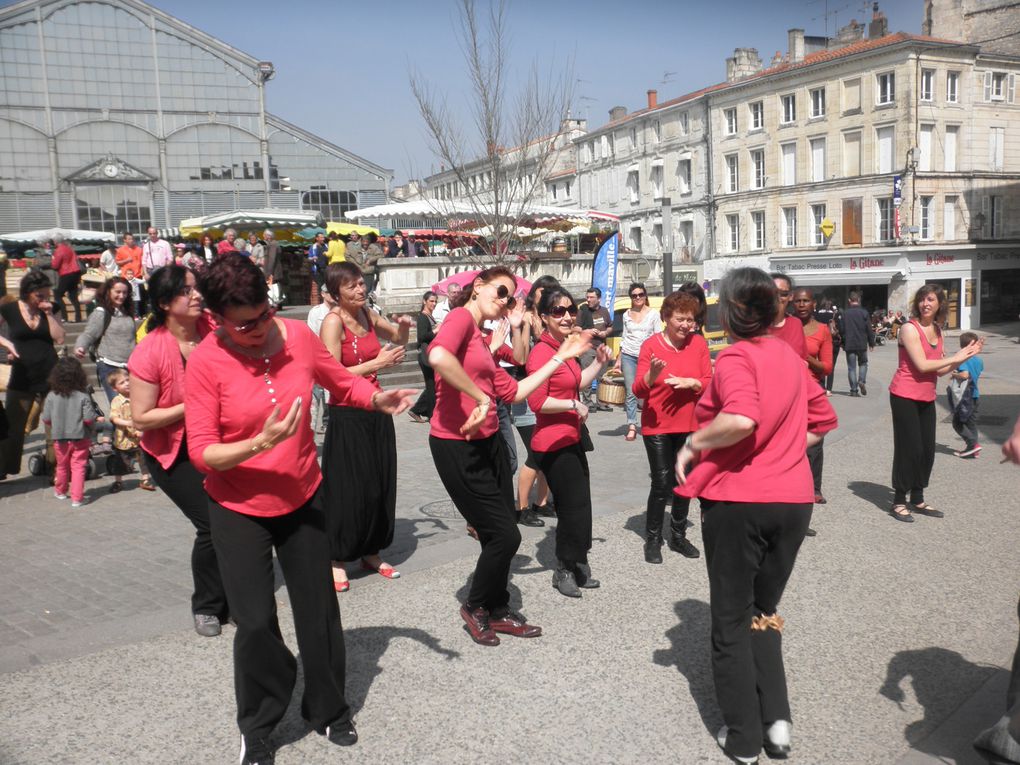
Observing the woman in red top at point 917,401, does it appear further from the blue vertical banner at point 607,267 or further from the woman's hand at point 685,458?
the blue vertical banner at point 607,267

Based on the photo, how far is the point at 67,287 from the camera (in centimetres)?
1870

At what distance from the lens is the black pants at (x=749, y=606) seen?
3.36 m

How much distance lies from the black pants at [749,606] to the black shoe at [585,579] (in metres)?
2.09

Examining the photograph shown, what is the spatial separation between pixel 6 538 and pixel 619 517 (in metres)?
5.09

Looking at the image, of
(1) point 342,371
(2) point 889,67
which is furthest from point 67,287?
(2) point 889,67

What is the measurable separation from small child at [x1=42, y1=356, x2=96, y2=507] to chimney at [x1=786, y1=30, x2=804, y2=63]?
49029mm

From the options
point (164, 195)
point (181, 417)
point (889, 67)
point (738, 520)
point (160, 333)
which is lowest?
point (738, 520)

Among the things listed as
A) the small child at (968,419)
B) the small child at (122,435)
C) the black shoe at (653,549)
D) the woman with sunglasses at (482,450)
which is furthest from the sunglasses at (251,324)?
the small child at (968,419)

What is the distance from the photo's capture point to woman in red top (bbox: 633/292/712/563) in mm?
6062

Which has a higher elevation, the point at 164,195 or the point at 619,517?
the point at 164,195

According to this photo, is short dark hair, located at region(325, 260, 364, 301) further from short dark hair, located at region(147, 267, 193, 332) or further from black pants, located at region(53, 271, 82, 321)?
black pants, located at region(53, 271, 82, 321)

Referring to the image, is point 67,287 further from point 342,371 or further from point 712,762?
point 712,762

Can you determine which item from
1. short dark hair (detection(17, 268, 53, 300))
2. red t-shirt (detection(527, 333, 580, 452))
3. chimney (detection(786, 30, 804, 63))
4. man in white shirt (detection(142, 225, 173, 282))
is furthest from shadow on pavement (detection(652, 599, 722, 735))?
chimney (detection(786, 30, 804, 63))

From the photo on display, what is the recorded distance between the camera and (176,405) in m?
4.68
